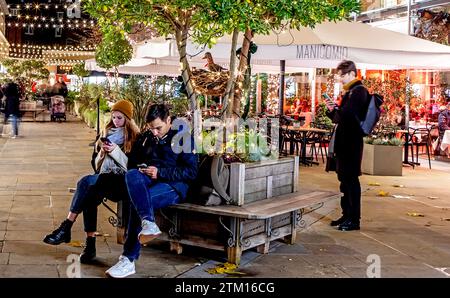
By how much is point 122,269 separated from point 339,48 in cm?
558

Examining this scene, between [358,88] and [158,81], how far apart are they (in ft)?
21.0

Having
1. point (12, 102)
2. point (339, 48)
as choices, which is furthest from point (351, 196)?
point (12, 102)

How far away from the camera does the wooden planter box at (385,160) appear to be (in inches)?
502

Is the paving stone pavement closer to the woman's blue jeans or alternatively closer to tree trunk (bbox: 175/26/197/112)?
the woman's blue jeans

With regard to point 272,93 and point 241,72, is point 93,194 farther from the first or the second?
point 272,93

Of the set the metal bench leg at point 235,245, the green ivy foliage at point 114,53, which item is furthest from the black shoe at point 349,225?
the green ivy foliage at point 114,53

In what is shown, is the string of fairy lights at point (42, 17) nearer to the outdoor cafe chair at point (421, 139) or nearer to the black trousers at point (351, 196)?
the outdoor cafe chair at point (421, 139)

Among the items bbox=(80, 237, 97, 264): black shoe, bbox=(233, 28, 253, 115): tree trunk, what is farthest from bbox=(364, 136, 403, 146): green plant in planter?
bbox=(80, 237, 97, 264): black shoe

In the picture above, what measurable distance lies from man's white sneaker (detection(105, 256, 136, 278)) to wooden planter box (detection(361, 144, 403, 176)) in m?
8.17

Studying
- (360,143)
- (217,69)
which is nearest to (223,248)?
(360,143)

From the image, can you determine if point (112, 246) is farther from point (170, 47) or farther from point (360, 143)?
point (170, 47)

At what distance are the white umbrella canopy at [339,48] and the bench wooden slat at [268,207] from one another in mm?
3210

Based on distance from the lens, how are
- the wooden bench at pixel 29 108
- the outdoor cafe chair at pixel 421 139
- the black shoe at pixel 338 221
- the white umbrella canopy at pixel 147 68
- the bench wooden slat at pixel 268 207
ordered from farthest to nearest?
1. the wooden bench at pixel 29 108
2. the white umbrella canopy at pixel 147 68
3. the outdoor cafe chair at pixel 421 139
4. the black shoe at pixel 338 221
5. the bench wooden slat at pixel 268 207

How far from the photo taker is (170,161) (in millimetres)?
5914
